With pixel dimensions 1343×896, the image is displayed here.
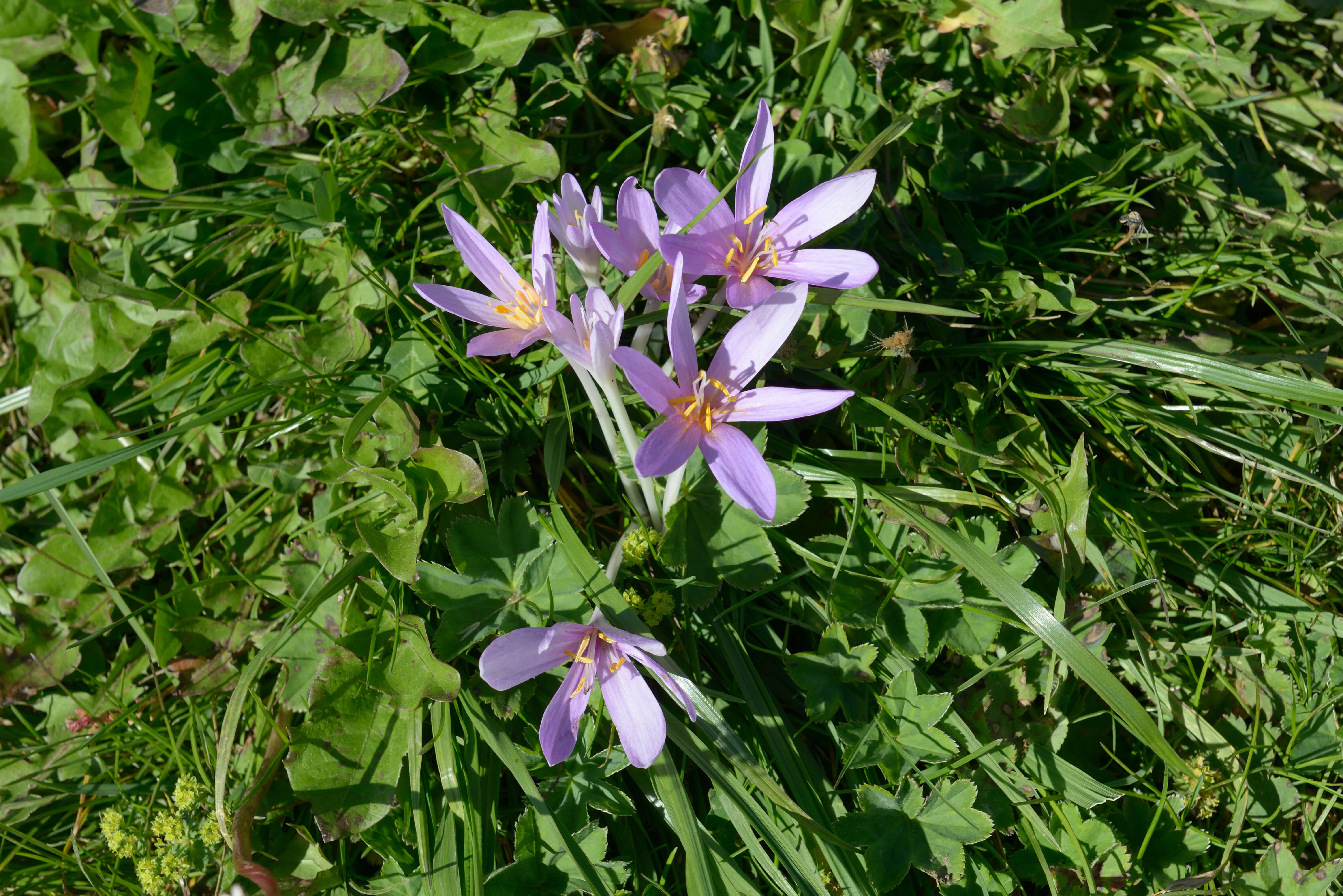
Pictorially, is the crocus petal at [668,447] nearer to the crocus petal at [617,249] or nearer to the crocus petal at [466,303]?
the crocus petal at [617,249]

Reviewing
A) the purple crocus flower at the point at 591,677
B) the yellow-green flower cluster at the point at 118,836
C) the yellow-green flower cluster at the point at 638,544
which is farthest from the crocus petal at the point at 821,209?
the yellow-green flower cluster at the point at 118,836

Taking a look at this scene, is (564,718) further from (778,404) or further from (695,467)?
(778,404)

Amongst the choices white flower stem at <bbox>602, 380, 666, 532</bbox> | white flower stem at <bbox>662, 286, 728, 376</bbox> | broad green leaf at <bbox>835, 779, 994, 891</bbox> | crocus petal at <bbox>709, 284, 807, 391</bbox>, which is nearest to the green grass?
broad green leaf at <bbox>835, 779, 994, 891</bbox>

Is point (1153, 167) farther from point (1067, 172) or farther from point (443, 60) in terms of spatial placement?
point (443, 60)

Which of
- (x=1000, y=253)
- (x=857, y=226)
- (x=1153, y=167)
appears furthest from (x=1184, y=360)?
(x=857, y=226)

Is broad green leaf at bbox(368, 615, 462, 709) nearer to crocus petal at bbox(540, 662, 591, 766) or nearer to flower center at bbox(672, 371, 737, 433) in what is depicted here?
crocus petal at bbox(540, 662, 591, 766)
